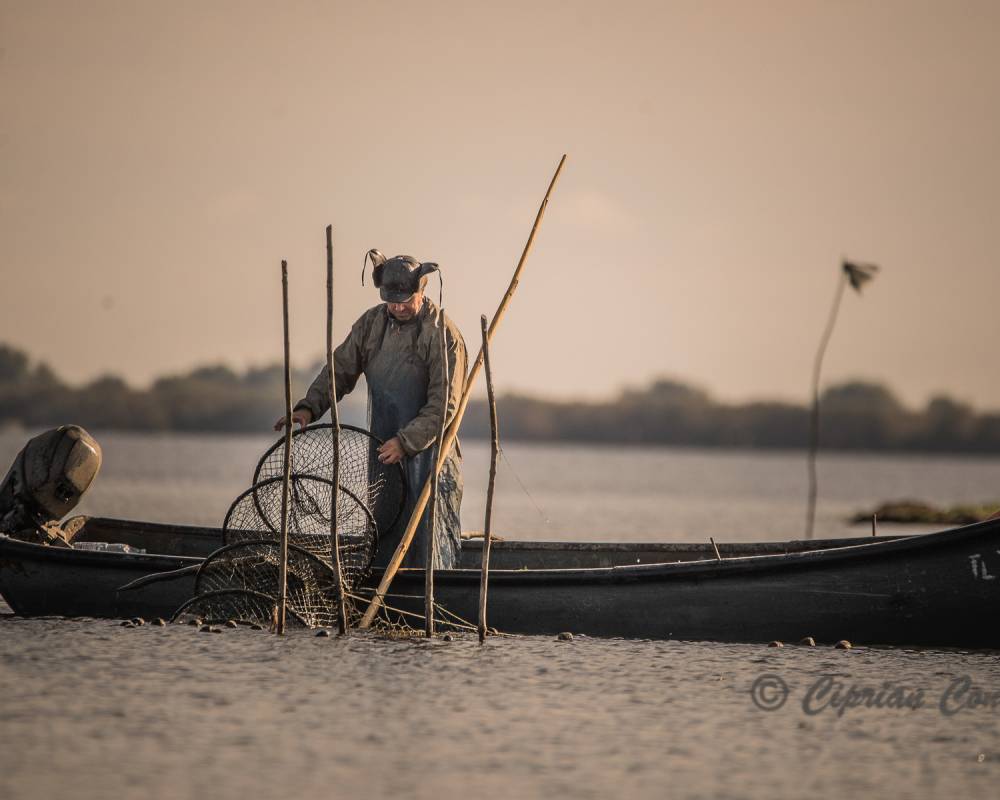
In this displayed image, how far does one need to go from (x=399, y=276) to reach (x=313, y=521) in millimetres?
1731

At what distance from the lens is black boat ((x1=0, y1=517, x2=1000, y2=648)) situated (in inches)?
332

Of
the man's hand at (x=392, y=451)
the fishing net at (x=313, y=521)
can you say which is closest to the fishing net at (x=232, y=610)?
the fishing net at (x=313, y=521)

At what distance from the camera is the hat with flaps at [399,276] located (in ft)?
29.9

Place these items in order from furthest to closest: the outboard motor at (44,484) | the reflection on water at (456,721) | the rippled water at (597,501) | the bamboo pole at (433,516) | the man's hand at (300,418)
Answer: the rippled water at (597,501)
the outboard motor at (44,484)
the man's hand at (300,418)
the bamboo pole at (433,516)
the reflection on water at (456,721)

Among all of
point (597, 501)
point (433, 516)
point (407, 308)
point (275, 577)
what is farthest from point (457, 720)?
point (597, 501)

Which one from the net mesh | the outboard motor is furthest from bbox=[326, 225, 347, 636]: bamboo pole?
the outboard motor

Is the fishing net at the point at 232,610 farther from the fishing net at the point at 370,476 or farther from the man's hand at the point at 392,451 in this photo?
the man's hand at the point at 392,451

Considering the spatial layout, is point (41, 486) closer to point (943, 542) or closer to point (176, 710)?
point (176, 710)

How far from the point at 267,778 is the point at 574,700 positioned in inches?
85.2

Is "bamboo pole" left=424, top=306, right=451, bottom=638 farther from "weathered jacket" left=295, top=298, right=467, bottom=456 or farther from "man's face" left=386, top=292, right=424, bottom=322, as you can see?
"man's face" left=386, top=292, right=424, bottom=322

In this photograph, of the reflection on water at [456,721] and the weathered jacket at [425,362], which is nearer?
the reflection on water at [456,721]

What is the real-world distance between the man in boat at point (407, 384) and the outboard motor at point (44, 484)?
1.74 m

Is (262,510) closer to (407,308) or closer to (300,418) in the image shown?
(300,418)

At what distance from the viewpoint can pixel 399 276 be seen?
9.10 m
